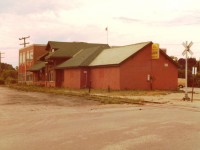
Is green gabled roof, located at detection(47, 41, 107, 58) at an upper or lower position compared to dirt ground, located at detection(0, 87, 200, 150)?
upper

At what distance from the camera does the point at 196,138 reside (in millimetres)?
10023

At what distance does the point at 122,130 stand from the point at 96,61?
3707cm

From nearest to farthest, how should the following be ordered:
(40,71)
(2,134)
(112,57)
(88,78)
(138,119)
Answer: (2,134) < (138,119) < (112,57) < (88,78) < (40,71)

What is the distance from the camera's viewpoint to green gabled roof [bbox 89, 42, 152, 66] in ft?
139

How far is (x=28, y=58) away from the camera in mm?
79062

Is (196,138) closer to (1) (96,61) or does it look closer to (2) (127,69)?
(2) (127,69)

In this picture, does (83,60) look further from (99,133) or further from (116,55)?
(99,133)

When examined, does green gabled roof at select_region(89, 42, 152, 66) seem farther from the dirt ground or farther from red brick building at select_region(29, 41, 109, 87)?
the dirt ground

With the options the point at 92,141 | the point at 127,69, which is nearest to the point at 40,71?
the point at 127,69

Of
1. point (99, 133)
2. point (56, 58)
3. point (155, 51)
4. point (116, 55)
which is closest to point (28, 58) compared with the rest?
point (56, 58)

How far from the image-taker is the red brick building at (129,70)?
136 ft

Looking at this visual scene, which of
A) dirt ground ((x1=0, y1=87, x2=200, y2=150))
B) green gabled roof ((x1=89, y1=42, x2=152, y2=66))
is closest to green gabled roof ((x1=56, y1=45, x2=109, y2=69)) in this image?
green gabled roof ((x1=89, y1=42, x2=152, y2=66))

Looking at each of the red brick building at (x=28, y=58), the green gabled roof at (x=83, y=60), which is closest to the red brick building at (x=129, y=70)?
the green gabled roof at (x=83, y=60)

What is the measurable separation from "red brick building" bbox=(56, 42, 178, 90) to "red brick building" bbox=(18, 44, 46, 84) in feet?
89.9
